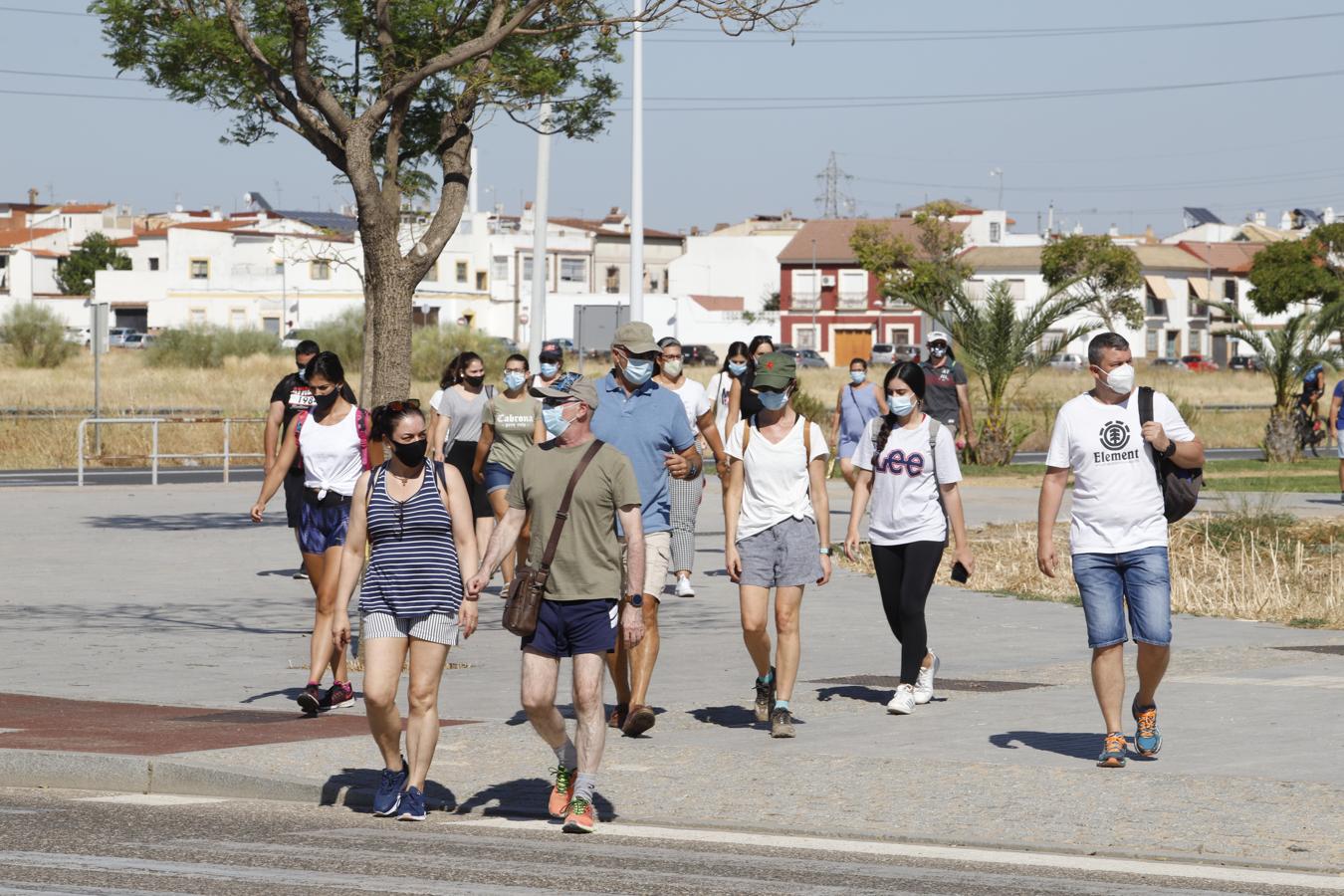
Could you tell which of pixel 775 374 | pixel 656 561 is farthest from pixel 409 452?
pixel 775 374

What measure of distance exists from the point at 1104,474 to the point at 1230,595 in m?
7.34

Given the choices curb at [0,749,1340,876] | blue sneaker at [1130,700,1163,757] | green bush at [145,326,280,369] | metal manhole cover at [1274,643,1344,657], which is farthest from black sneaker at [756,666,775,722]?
green bush at [145,326,280,369]

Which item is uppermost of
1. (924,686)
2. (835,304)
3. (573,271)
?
(573,271)

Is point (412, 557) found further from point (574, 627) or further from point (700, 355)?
point (700, 355)

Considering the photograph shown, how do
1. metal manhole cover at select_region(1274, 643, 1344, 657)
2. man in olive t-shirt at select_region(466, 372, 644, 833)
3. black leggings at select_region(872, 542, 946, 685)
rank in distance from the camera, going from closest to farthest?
man in olive t-shirt at select_region(466, 372, 644, 833)
black leggings at select_region(872, 542, 946, 685)
metal manhole cover at select_region(1274, 643, 1344, 657)

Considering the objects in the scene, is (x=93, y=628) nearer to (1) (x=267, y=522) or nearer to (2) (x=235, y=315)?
(1) (x=267, y=522)

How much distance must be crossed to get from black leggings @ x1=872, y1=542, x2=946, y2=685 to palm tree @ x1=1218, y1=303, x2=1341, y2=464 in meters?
25.9

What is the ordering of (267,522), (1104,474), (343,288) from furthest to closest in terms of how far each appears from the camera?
(343,288)
(267,522)
(1104,474)

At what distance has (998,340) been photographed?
3262 cm

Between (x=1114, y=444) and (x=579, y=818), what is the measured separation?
3.00 metres

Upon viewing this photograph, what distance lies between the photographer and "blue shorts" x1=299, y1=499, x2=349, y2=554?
34.0ft

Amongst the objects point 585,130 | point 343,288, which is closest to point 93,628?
point 585,130

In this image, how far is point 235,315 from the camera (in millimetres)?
107062

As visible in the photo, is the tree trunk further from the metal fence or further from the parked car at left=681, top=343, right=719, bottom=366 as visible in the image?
the parked car at left=681, top=343, right=719, bottom=366
